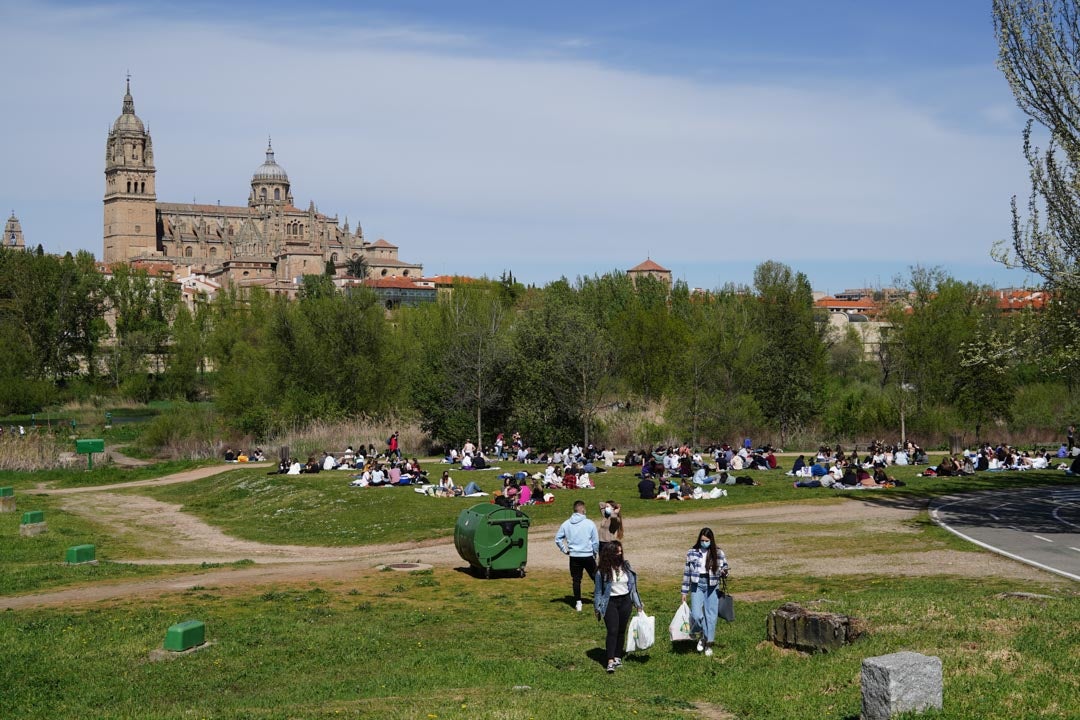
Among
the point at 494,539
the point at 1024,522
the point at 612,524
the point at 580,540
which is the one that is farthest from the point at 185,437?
the point at 612,524

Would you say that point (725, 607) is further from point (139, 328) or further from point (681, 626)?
point (139, 328)

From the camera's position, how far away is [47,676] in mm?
14727

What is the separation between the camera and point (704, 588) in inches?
598

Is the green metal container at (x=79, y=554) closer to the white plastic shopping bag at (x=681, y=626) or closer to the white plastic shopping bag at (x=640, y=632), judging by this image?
the white plastic shopping bag at (x=640, y=632)

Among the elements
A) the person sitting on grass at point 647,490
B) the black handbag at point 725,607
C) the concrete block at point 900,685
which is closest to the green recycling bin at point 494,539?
the black handbag at point 725,607

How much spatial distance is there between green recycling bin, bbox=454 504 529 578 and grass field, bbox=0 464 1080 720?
44cm

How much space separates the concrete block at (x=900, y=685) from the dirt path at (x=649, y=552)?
10.2 m

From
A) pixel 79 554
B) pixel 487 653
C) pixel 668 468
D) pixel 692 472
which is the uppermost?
pixel 668 468

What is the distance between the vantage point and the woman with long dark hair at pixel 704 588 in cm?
1515

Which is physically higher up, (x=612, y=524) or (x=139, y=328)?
(x=139, y=328)

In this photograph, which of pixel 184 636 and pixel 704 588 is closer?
pixel 704 588

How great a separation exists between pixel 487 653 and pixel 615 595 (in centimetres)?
222

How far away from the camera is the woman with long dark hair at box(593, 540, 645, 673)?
1461 cm

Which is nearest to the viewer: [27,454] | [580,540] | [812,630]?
[812,630]
